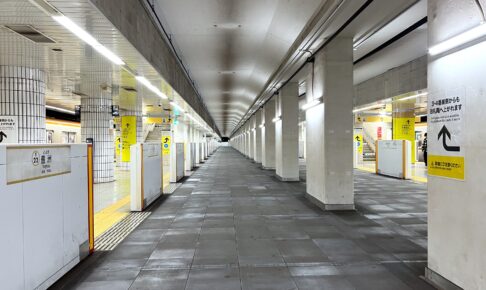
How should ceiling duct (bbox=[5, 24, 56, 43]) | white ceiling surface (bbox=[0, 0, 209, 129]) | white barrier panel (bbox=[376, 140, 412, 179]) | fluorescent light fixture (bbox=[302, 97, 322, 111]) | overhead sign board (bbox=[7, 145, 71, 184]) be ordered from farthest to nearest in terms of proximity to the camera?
white barrier panel (bbox=[376, 140, 412, 179]), fluorescent light fixture (bbox=[302, 97, 322, 111]), ceiling duct (bbox=[5, 24, 56, 43]), white ceiling surface (bbox=[0, 0, 209, 129]), overhead sign board (bbox=[7, 145, 71, 184])

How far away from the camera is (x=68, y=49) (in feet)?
21.7

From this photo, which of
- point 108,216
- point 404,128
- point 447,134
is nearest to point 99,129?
point 108,216

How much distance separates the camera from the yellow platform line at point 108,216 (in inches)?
260

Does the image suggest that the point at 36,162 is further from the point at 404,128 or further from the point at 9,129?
the point at 404,128

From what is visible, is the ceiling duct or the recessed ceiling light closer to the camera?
the ceiling duct

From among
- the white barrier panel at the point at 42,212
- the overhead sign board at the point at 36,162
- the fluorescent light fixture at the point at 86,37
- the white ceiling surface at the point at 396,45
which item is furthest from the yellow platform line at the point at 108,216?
the white ceiling surface at the point at 396,45

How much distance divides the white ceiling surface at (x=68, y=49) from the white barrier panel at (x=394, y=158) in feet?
34.8

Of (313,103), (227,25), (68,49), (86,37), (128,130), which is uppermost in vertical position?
(227,25)

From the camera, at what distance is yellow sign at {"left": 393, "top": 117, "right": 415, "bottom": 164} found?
21.1 metres

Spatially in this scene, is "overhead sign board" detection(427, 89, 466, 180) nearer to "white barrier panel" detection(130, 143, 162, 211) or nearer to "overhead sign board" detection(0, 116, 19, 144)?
"white barrier panel" detection(130, 143, 162, 211)

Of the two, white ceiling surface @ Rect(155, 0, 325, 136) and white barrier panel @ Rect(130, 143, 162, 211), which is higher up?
white ceiling surface @ Rect(155, 0, 325, 136)

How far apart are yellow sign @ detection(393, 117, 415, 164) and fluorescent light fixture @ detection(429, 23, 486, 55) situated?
61.7 ft

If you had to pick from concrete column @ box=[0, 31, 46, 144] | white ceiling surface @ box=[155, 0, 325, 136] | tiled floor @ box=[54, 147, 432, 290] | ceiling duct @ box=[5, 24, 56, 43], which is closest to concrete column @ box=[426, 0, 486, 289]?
tiled floor @ box=[54, 147, 432, 290]

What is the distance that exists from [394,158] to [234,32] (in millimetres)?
10248
